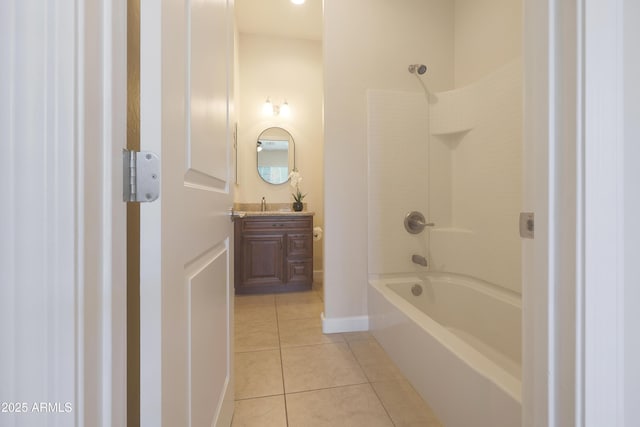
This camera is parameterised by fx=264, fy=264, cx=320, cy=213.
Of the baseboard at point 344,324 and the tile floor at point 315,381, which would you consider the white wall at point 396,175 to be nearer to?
the baseboard at point 344,324

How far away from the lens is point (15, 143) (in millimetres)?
299

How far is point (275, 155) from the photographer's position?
335 centimetres

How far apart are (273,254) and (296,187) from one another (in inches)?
39.2

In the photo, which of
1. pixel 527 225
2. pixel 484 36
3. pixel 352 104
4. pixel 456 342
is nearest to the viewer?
pixel 527 225

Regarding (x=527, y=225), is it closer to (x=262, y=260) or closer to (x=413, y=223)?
(x=413, y=223)

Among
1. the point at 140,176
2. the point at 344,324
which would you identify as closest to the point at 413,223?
the point at 344,324

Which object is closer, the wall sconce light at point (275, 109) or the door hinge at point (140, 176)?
the door hinge at point (140, 176)

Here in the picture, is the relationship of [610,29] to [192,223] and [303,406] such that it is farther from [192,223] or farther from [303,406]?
[303,406]

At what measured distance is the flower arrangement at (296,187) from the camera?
3217 millimetres

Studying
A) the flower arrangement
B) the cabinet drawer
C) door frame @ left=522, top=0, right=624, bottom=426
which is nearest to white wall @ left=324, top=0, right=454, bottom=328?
the cabinet drawer

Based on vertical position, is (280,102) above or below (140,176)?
above

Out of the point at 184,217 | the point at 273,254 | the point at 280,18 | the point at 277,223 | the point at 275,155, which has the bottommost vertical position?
the point at 273,254

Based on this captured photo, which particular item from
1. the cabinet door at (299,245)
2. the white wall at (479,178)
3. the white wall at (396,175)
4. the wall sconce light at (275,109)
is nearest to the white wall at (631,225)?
the white wall at (479,178)

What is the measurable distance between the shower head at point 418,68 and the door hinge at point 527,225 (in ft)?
6.21
